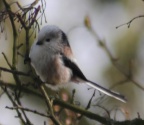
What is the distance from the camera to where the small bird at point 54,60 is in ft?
9.65

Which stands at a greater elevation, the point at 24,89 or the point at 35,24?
the point at 35,24

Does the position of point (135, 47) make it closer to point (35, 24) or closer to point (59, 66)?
point (59, 66)

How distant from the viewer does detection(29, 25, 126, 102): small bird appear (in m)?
2.94

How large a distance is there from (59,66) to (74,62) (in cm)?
11

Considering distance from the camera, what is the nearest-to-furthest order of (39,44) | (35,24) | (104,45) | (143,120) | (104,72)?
1. (143,120)
2. (35,24)
3. (39,44)
4. (104,45)
5. (104,72)

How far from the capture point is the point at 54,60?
3.06m

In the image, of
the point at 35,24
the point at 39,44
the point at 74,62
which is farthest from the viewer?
the point at 74,62

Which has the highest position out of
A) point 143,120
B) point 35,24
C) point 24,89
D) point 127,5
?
point 35,24

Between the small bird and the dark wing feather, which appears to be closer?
the small bird

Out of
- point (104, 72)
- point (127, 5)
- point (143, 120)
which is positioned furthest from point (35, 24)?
point (127, 5)

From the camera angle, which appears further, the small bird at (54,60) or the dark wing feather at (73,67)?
the dark wing feather at (73,67)

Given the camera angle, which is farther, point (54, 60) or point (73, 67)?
point (73, 67)

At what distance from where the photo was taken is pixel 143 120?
2496 mm

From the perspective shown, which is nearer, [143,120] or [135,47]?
[143,120]
